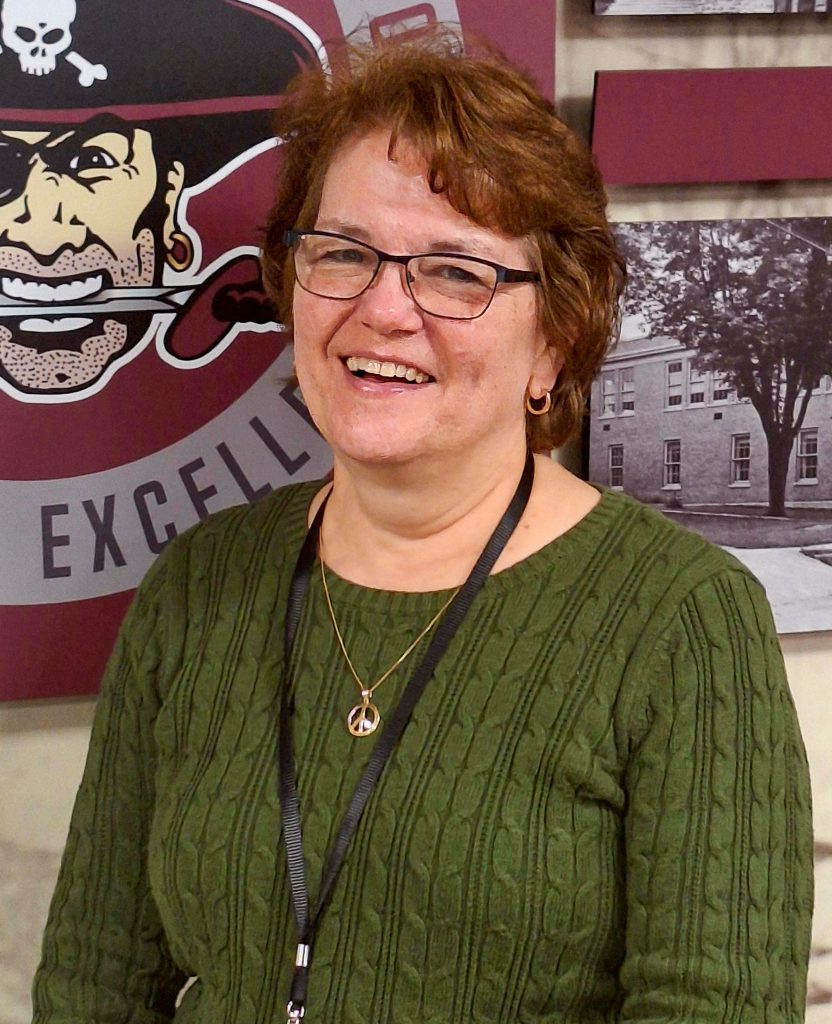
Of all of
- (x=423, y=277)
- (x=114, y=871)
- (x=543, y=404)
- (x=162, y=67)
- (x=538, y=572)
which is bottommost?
(x=114, y=871)

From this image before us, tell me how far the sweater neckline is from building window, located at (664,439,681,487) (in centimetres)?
29

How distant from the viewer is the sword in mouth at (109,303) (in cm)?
138

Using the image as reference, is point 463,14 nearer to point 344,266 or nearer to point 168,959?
point 344,266

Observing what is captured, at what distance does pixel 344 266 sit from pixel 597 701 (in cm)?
46

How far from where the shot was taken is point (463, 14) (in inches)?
54.5

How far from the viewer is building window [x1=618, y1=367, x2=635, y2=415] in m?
1.49

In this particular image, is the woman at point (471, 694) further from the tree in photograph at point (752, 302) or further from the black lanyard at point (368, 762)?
the tree in photograph at point (752, 302)

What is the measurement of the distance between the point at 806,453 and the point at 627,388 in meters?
0.25

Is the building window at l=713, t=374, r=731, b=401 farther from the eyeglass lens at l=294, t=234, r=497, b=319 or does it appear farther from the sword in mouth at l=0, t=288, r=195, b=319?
the sword in mouth at l=0, t=288, r=195, b=319

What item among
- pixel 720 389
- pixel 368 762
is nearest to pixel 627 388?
pixel 720 389

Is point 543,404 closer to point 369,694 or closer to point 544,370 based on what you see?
point 544,370

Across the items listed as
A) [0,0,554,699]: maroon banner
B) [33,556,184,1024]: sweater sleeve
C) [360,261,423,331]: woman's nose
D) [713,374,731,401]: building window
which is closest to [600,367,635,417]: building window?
[713,374,731,401]: building window

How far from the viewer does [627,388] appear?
1.49 m

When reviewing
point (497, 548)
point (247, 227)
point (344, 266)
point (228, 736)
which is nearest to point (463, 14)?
point (247, 227)
